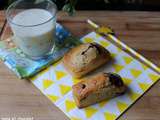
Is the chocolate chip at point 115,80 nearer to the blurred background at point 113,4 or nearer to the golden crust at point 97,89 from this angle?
the golden crust at point 97,89

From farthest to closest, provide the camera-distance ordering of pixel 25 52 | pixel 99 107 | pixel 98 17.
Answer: pixel 98 17
pixel 25 52
pixel 99 107

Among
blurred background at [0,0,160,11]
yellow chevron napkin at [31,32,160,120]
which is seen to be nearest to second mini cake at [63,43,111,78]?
yellow chevron napkin at [31,32,160,120]

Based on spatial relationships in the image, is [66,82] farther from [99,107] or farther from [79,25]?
[79,25]

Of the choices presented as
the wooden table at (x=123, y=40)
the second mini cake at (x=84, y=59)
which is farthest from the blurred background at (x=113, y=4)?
the second mini cake at (x=84, y=59)

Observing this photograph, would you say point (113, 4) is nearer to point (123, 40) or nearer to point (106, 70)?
point (123, 40)

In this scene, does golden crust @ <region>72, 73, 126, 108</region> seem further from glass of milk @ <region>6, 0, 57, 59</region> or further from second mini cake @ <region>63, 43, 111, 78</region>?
glass of milk @ <region>6, 0, 57, 59</region>

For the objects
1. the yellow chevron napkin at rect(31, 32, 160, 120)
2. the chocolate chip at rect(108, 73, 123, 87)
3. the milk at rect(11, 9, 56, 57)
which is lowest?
the yellow chevron napkin at rect(31, 32, 160, 120)

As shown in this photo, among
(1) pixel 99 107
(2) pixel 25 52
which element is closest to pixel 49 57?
(2) pixel 25 52

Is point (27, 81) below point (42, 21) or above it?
below
